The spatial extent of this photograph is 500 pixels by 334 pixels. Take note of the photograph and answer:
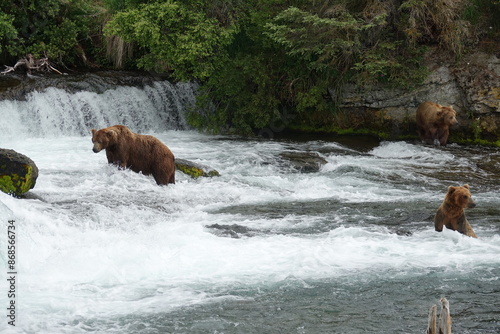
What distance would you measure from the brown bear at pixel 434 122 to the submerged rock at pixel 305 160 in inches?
127

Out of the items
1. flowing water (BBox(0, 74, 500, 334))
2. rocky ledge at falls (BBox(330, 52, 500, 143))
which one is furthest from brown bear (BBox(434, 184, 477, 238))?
rocky ledge at falls (BBox(330, 52, 500, 143))

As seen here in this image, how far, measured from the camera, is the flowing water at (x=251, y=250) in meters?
5.99

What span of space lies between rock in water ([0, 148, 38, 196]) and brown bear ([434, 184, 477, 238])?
17.8 ft

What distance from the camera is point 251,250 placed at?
7.73m

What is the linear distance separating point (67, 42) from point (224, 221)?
11808mm

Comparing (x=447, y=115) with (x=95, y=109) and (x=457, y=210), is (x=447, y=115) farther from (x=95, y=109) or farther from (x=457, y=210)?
(x=95, y=109)

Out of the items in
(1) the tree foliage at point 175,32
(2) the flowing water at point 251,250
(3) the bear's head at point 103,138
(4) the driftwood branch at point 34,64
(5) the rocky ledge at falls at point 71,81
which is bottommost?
(2) the flowing water at point 251,250

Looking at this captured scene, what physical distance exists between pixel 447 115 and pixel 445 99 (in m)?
1.15

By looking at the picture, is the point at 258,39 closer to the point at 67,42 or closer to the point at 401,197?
the point at 67,42

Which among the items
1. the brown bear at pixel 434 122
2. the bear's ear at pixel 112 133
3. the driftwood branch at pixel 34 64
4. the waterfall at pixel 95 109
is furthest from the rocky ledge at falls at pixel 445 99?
the bear's ear at pixel 112 133

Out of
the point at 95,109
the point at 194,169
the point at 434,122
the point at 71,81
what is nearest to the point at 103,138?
the point at 194,169

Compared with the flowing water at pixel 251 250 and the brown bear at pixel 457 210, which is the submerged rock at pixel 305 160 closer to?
the flowing water at pixel 251 250

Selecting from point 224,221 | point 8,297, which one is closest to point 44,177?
point 224,221

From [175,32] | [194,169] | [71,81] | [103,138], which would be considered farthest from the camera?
[71,81]
